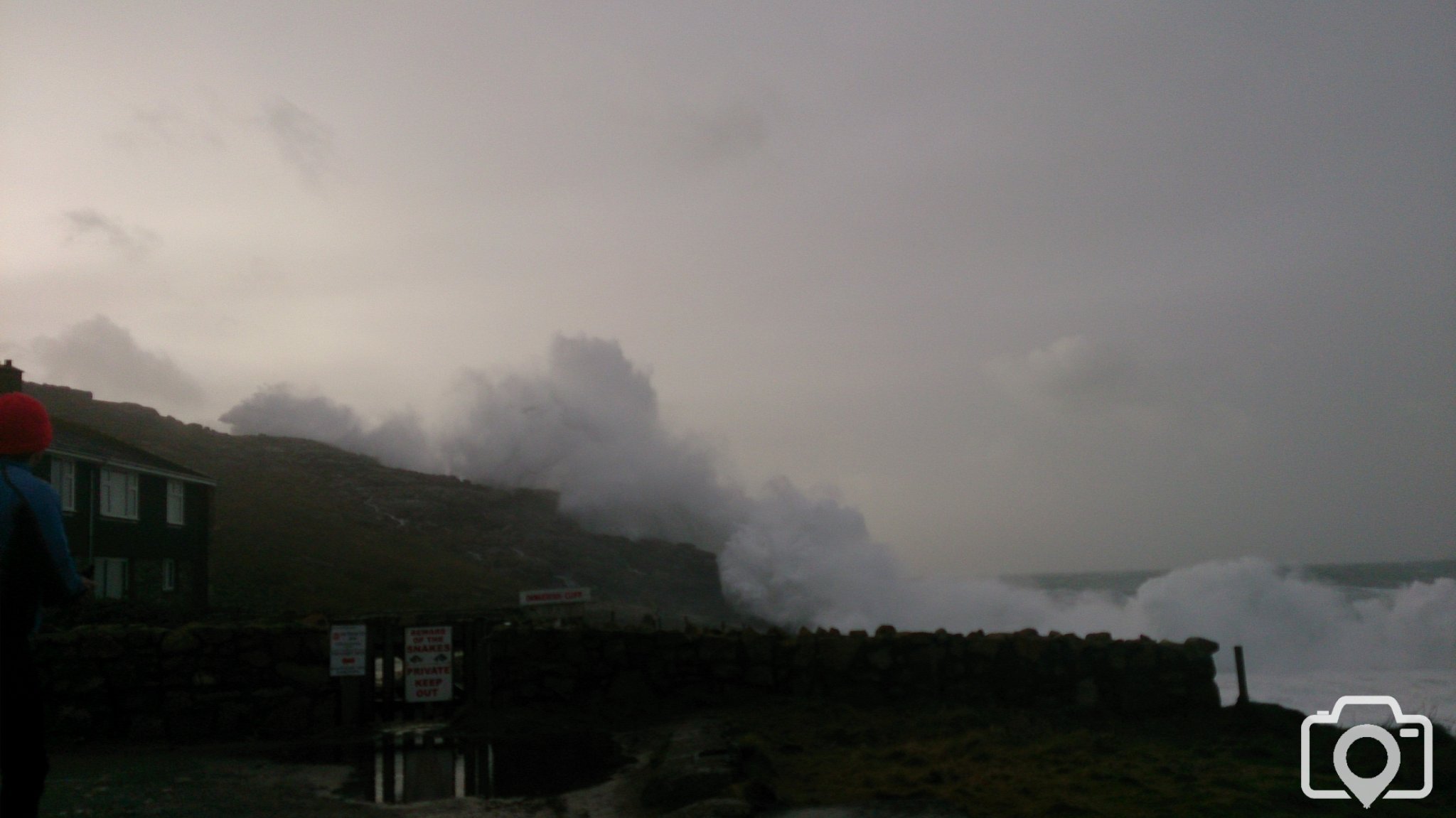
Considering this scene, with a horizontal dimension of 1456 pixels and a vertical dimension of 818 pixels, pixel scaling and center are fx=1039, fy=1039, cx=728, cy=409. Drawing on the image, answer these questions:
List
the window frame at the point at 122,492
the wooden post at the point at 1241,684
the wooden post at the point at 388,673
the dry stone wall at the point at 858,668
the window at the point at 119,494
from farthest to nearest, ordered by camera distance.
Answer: the window at the point at 119,494, the window frame at the point at 122,492, the wooden post at the point at 388,673, the dry stone wall at the point at 858,668, the wooden post at the point at 1241,684

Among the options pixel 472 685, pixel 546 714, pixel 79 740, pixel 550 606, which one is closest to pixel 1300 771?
pixel 546 714

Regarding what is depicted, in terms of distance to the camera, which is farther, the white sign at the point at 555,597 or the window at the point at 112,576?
the window at the point at 112,576

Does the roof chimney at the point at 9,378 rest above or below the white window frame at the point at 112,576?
above

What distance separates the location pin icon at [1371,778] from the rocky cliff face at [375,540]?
33880mm

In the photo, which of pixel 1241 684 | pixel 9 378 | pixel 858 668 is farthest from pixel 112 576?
pixel 1241 684

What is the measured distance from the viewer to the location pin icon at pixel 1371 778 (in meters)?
8.34

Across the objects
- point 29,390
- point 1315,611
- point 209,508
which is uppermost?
point 29,390

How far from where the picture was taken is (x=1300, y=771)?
357 inches

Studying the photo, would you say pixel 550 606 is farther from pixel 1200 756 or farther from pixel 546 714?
pixel 1200 756

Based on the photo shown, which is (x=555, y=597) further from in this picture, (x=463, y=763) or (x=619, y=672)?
(x=463, y=763)

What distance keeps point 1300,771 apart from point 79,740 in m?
13.7

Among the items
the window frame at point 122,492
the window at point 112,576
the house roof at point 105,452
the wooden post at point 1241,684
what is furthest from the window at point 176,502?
the wooden post at point 1241,684

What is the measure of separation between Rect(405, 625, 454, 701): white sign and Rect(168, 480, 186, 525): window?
27416 mm

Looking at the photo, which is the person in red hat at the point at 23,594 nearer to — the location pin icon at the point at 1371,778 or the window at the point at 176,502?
the location pin icon at the point at 1371,778
